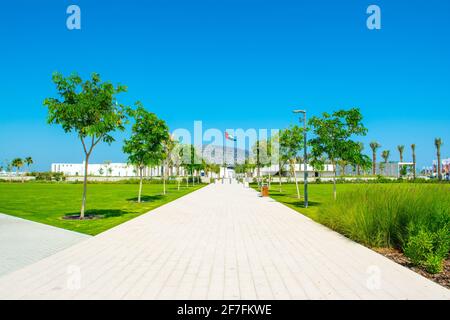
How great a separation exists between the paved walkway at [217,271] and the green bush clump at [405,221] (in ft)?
1.71

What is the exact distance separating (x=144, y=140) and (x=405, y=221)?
54.4ft

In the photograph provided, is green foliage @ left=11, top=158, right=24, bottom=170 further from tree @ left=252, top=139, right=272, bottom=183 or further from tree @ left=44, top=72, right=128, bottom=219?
tree @ left=44, top=72, right=128, bottom=219

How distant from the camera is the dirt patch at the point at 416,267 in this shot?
6195 millimetres

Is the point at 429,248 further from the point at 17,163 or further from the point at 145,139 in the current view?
the point at 17,163

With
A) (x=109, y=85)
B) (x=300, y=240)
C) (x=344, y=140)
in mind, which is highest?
(x=109, y=85)

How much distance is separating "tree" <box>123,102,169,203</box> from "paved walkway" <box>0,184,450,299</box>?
454 inches

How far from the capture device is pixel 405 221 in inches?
352

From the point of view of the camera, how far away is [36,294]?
5184 millimetres

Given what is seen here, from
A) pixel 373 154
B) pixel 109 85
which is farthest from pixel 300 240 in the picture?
pixel 373 154

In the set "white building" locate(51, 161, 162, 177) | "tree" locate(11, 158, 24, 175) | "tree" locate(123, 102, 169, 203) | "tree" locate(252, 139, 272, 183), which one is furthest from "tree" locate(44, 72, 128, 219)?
"white building" locate(51, 161, 162, 177)

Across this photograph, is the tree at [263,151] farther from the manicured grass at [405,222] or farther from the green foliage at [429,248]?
the green foliage at [429,248]

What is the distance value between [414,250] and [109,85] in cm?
1156

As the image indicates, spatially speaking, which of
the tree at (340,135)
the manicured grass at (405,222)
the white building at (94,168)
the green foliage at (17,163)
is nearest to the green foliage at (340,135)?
the tree at (340,135)
